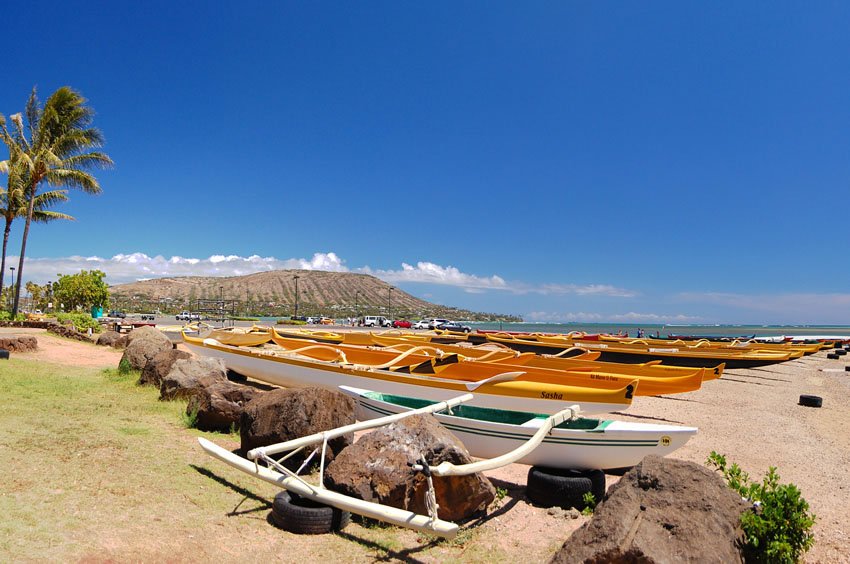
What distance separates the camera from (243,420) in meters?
6.70

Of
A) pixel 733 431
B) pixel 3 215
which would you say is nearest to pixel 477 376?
pixel 733 431

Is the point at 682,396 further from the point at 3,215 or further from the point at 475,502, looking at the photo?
the point at 3,215

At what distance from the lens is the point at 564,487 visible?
5590 mm

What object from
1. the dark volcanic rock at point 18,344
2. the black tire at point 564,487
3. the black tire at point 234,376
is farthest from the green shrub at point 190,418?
the dark volcanic rock at point 18,344

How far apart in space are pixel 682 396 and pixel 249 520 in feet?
45.0

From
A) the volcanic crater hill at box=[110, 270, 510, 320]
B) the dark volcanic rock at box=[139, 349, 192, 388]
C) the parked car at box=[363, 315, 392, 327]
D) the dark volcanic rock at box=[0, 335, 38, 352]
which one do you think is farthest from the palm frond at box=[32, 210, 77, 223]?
the volcanic crater hill at box=[110, 270, 510, 320]

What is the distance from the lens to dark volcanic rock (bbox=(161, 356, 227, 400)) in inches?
376

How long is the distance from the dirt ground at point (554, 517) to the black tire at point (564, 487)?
0.16m

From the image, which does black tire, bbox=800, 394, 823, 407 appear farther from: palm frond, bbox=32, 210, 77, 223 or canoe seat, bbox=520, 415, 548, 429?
palm frond, bbox=32, 210, 77, 223

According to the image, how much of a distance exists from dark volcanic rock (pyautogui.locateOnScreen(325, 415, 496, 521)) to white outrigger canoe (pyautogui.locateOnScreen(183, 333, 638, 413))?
3.60 meters

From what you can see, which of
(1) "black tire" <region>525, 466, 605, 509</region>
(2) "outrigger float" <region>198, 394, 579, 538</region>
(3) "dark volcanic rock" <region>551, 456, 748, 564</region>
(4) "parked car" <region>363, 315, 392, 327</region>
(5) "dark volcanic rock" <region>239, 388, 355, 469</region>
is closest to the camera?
(3) "dark volcanic rock" <region>551, 456, 748, 564</region>

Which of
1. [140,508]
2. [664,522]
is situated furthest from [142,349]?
[664,522]

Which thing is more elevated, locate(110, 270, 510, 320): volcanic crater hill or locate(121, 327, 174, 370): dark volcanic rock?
locate(110, 270, 510, 320): volcanic crater hill

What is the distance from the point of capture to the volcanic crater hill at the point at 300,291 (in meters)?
137
